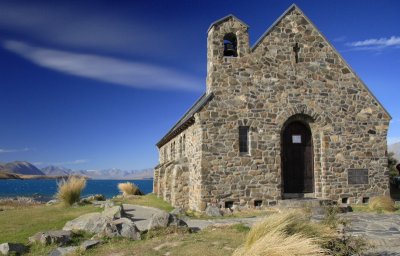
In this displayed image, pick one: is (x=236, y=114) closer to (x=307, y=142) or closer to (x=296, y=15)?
(x=307, y=142)

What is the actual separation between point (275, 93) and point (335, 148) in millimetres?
3753

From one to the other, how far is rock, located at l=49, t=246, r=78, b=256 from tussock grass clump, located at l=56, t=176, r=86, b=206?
30.3 ft

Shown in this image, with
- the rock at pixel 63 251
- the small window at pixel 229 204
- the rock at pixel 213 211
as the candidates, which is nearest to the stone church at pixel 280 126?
the small window at pixel 229 204

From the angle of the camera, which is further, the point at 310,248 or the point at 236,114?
the point at 236,114

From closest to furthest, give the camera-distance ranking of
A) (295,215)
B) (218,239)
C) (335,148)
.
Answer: (295,215) < (218,239) < (335,148)

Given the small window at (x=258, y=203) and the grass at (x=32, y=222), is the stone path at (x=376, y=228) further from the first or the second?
the small window at (x=258, y=203)

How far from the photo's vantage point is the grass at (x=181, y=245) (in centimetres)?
869

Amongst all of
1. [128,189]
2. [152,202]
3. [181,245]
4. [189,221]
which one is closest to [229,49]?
[189,221]

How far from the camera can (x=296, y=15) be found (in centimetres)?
1794

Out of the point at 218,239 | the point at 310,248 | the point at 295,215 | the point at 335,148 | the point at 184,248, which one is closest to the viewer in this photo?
the point at 310,248

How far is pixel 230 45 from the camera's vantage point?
1756 cm

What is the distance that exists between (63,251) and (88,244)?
595 mm

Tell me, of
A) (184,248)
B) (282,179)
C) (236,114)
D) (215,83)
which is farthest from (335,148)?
(184,248)

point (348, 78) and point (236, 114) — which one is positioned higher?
point (348, 78)
